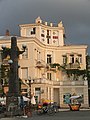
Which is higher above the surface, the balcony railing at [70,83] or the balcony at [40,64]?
the balcony at [40,64]

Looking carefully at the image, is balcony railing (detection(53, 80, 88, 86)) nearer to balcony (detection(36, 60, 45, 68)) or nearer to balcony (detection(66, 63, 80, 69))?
balcony (detection(66, 63, 80, 69))

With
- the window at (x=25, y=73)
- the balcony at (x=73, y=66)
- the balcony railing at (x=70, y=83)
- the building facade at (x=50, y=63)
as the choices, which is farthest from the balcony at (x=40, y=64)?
the balcony at (x=73, y=66)

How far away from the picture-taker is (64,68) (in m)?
74.1

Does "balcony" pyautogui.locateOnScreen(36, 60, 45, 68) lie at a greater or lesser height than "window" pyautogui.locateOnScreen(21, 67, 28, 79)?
greater

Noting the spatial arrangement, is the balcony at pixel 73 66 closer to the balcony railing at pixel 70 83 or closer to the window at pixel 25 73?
the balcony railing at pixel 70 83

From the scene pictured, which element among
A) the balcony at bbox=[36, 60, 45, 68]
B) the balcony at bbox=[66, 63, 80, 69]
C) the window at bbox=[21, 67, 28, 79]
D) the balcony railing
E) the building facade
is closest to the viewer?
the building facade

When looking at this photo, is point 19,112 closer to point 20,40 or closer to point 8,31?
point 20,40

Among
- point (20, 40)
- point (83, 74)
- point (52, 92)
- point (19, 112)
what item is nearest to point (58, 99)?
point (52, 92)

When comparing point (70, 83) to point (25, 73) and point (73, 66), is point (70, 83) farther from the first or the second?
point (25, 73)

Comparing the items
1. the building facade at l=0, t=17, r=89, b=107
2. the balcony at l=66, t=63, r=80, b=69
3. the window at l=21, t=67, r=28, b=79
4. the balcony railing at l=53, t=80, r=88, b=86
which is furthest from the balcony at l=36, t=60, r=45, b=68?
the balcony at l=66, t=63, r=80, b=69

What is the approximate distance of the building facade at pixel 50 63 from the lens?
66562 millimetres

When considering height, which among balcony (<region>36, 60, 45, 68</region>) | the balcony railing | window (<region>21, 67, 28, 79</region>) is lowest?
the balcony railing

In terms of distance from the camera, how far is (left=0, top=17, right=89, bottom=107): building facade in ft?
218

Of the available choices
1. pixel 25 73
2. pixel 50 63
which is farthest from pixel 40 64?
pixel 50 63
